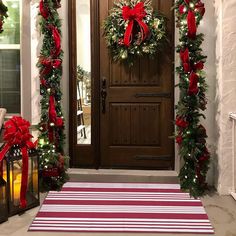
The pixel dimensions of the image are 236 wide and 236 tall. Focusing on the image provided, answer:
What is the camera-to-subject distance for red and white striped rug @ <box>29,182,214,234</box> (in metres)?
3.24

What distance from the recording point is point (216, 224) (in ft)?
10.8

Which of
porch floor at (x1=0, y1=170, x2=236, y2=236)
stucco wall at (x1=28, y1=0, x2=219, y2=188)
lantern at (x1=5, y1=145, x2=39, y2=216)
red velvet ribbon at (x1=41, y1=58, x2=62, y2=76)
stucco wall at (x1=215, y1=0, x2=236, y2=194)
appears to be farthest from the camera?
stucco wall at (x1=28, y1=0, x2=219, y2=188)

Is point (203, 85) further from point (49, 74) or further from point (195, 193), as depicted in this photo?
point (49, 74)

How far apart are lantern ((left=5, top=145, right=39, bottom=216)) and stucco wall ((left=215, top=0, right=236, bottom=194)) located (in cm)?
186

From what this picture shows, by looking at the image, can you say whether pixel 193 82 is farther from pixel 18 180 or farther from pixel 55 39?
pixel 18 180

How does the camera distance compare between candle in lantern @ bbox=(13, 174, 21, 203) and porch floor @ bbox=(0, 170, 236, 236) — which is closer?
porch floor @ bbox=(0, 170, 236, 236)

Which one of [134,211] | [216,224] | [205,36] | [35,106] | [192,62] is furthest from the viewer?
[35,106]

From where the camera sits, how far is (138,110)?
4648mm

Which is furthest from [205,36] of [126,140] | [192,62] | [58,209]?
[58,209]

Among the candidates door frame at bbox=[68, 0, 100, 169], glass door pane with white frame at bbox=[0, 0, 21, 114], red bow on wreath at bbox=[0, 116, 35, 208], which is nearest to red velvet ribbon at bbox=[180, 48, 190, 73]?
door frame at bbox=[68, 0, 100, 169]

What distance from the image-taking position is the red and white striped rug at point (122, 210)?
324 cm

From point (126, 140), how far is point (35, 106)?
3.66 feet

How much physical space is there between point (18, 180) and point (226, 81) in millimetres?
2219

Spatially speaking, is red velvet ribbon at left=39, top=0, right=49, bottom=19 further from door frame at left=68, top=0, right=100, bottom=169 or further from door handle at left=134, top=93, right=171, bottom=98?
door handle at left=134, top=93, right=171, bottom=98
